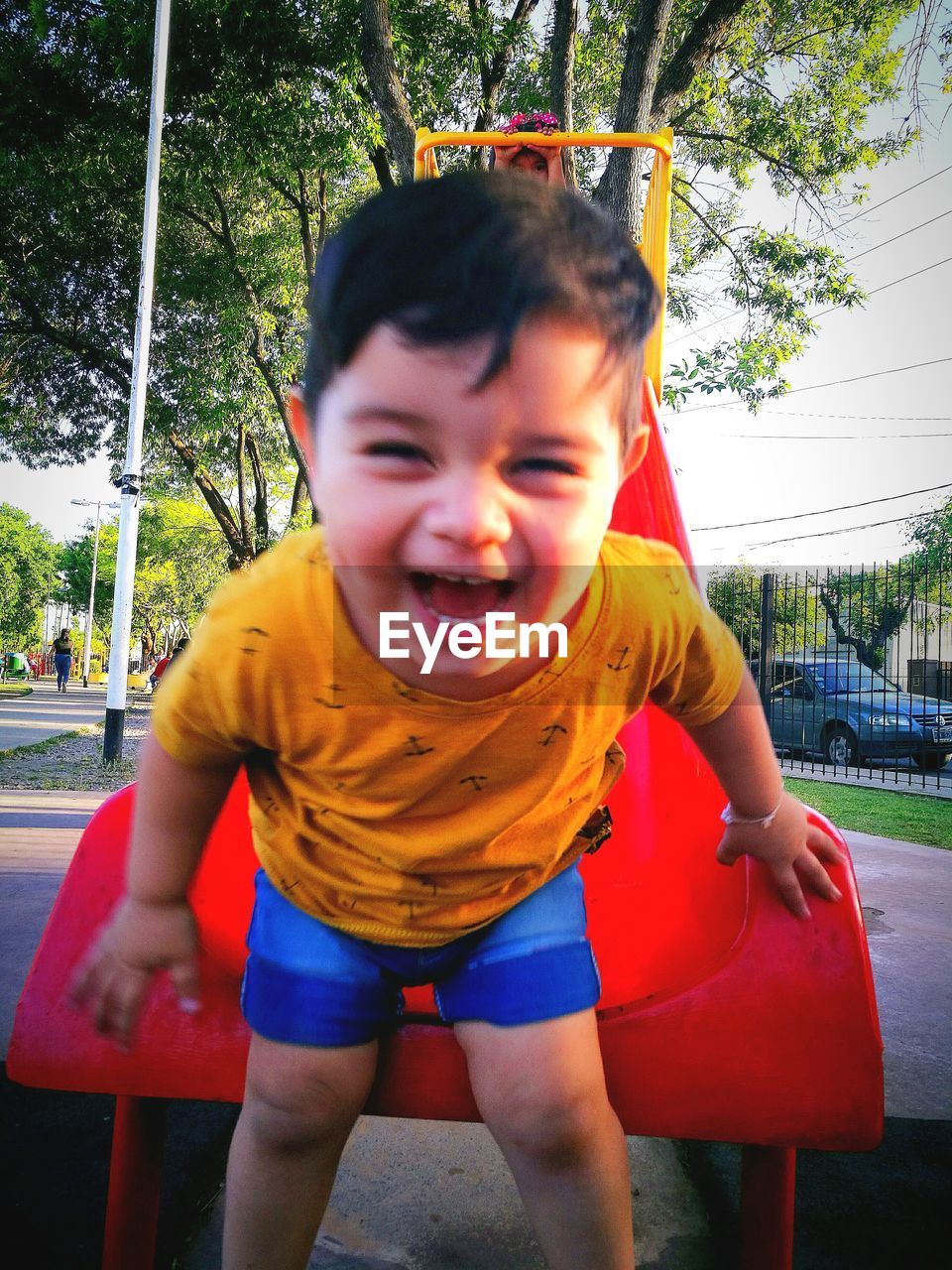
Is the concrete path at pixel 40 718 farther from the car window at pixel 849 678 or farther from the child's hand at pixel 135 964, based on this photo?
the car window at pixel 849 678

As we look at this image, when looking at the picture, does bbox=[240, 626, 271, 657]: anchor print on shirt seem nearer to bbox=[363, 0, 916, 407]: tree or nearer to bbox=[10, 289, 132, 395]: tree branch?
bbox=[363, 0, 916, 407]: tree

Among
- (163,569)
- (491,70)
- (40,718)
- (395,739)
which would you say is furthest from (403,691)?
(163,569)

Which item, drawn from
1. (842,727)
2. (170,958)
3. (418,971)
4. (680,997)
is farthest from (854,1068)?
(842,727)

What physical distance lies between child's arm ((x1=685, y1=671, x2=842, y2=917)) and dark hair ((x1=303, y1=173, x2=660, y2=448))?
1.21 ft

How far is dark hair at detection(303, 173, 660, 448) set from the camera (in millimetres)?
615

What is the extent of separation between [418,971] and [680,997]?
272 mm

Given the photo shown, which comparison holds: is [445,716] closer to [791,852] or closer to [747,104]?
[791,852]

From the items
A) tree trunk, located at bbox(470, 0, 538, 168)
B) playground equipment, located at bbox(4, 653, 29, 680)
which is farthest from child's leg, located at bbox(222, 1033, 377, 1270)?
playground equipment, located at bbox(4, 653, 29, 680)

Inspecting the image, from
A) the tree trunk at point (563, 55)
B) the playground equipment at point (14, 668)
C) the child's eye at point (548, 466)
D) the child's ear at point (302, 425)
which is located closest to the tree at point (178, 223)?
the tree trunk at point (563, 55)

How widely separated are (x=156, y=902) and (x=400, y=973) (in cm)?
25

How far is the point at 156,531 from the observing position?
18.2m

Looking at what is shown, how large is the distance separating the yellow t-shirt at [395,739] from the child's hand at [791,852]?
18 cm

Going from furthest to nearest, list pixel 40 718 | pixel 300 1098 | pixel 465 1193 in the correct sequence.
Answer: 1. pixel 40 718
2. pixel 465 1193
3. pixel 300 1098

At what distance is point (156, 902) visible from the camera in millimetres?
813
